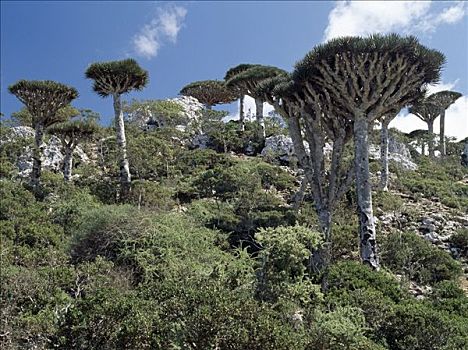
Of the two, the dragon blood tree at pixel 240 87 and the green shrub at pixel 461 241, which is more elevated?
the dragon blood tree at pixel 240 87

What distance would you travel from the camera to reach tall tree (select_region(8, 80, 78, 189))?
16234mm

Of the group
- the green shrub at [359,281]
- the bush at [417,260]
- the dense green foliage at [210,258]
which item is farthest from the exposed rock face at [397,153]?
the green shrub at [359,281]

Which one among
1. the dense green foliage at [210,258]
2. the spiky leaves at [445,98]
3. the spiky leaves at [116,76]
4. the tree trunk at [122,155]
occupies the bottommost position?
the dense green foliage at [210,258]

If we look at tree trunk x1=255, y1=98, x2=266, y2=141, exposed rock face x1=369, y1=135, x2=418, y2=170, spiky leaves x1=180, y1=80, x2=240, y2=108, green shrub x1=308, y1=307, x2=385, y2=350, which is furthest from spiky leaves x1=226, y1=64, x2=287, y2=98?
green shrub x1=308, y1=307, x2=385, y2=350

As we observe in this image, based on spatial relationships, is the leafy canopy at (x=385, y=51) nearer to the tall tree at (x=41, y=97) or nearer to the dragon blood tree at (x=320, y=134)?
the dragon blood tree at (x=320, y=134)

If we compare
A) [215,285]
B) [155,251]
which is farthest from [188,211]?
[215,285]

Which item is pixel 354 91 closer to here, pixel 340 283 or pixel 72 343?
pixel 340 283

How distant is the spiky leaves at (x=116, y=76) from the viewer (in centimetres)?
1617

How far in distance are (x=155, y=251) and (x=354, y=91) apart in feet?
20.4

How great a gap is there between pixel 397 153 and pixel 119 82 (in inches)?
547

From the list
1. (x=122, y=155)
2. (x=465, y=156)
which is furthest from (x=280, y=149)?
(x=465, y=156)

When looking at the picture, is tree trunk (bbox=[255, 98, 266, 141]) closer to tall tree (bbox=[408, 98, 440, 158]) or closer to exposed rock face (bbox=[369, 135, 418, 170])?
exposed rock face (bbox=[369, 135, 418, 170])

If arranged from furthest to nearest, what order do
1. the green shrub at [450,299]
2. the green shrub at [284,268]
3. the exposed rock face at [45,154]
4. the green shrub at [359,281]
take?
1. the exposed rock face at [45,154]
2. the green shrub at [359,281]
3. the green shrub at [450,299]
4. the green shrub at [284,268]

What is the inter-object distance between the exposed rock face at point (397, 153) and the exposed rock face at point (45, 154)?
13.3 meters
